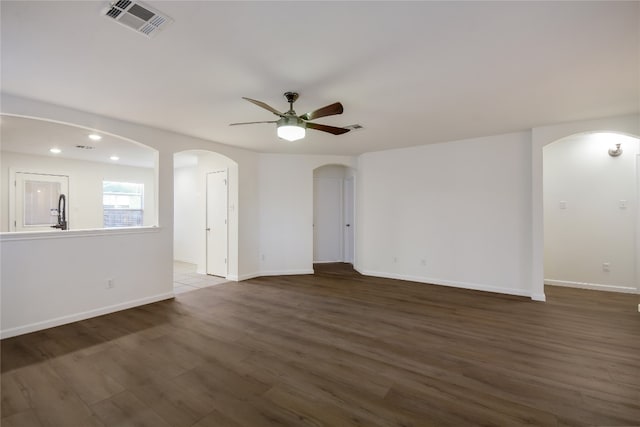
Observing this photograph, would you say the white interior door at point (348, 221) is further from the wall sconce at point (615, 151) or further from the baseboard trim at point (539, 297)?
the wall sconce at point (615, 151)

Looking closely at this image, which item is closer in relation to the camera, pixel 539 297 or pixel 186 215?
pixel 539 297

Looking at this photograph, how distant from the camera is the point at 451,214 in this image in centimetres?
524

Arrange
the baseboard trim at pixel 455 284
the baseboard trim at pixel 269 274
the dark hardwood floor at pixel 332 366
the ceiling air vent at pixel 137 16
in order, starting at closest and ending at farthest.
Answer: the ceiling air vent at pixel 137 16 → the dark hardwood floor at pixel 332 366 → the baseboard trim at pixel 455 284 → the baseboard trim at pixel 269 274

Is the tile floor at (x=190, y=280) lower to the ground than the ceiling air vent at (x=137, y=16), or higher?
lower

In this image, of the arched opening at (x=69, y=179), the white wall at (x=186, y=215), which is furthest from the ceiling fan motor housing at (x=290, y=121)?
the white wall at (x=186, y=215)

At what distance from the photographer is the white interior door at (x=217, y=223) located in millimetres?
5797

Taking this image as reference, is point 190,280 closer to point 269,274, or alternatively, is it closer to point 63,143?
point 269,274

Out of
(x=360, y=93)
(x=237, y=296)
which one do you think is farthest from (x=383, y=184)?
(x=237, y=296)

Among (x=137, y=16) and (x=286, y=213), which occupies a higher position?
(x=137, y=16)

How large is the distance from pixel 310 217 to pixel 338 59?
4159 millimetres

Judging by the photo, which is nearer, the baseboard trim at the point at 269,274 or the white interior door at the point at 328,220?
the baseboard trim at the point at 269,274

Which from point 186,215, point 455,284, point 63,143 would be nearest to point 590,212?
Answer: point 455,284

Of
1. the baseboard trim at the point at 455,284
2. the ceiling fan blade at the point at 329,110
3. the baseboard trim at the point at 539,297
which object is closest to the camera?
the ceiling fan blade at the point at 329,110

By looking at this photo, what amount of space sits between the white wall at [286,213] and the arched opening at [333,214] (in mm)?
1383
